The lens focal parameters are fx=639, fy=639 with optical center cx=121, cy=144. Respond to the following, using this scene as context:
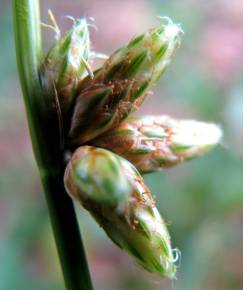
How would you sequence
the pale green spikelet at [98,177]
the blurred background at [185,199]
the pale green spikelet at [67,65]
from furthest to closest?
the blurred background at [185,199]
the pale green spikelet at [67,65]
the pale green spikelet at [98,177]

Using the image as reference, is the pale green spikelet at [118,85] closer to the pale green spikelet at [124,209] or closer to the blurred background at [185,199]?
the pale green spikelet at [124,209]

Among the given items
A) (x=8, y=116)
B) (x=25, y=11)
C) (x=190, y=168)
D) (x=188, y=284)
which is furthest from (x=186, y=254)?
(x=25, y=11)

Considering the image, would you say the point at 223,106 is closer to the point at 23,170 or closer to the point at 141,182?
the point at 23,170


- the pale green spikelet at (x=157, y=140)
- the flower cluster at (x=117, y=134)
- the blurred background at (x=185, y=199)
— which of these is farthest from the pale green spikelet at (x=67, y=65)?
the blurred background at (x=185, y=199)

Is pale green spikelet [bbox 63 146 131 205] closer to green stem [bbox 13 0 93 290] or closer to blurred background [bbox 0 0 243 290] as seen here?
green stem [bbox 13 0 93 290]

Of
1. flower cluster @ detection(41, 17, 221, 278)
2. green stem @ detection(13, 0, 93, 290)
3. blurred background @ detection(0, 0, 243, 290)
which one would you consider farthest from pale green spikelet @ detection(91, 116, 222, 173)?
blurred background @ detection(0, 0, 243, 290)
